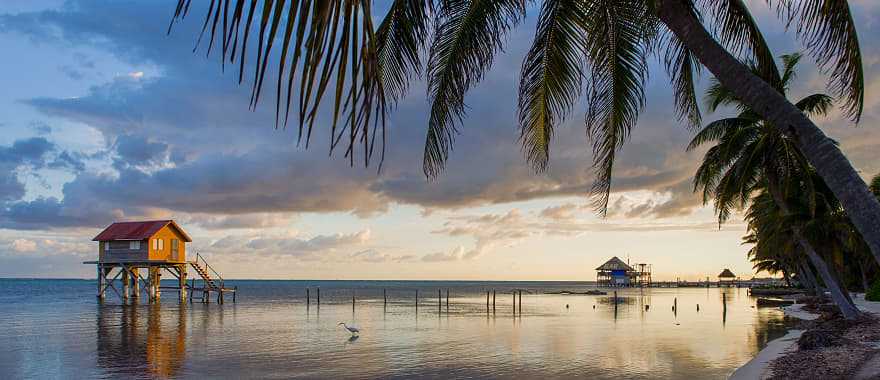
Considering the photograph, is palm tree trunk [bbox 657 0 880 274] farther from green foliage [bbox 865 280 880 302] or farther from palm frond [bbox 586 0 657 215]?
green foliage [bbox 865 280 880 302]

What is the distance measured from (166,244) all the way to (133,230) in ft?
10.2

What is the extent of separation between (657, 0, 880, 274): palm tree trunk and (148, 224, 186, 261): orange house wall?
5733 cm

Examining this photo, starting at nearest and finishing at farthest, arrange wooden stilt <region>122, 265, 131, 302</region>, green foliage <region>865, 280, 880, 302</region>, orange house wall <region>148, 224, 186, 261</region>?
green foliage <region>865, 280, 880, 302</region> → orange house wall <region>148, 224, 186, 261</region> → wooden stilt <region>122, 265, 131, 302</region>

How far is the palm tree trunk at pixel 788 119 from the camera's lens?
6.43 metres

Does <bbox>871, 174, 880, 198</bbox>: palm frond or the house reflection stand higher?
<bbox>871, 174, 880, 198</bbox>: palm frond

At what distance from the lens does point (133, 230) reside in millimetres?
59375

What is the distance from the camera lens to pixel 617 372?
2350 cm

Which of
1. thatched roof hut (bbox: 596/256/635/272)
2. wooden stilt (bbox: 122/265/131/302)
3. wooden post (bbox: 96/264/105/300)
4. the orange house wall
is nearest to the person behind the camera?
the orange house wall

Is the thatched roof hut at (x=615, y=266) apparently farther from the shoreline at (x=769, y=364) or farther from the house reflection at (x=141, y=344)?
the shoreline at (x=769, y=364)

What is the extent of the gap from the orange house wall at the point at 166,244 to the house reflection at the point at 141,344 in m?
7.29

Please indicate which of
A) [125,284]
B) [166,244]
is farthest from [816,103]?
[125,284]

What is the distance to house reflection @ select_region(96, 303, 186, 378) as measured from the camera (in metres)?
24.4

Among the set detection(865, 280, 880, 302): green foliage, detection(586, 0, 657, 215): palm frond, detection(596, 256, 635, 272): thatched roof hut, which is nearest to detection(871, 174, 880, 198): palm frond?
detection(865, 280, 880, 302): green foliage

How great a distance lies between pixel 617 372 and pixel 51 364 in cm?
2104
